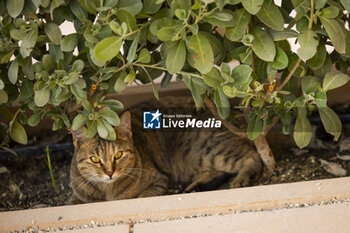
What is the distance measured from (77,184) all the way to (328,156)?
1267 mm

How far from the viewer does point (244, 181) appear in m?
2.20

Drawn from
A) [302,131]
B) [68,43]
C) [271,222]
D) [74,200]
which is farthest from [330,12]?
[74,200]

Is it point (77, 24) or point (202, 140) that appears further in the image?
point (202, 140)

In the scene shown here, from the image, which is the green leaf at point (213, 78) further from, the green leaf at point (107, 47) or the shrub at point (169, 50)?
the green leaf at point (107, 47)

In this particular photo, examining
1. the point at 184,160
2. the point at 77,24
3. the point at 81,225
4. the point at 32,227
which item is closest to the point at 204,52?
the point at 77,24

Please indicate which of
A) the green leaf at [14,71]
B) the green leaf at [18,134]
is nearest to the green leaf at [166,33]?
the green leaf at [14,71]

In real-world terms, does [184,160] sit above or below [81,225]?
below

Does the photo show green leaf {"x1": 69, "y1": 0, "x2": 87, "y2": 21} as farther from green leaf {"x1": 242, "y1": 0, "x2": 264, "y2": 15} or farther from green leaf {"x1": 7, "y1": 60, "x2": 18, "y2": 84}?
green leaf {"x1": 242, "y1": 0, "x2": 264, "y2": 15}

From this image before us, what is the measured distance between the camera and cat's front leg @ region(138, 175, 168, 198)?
2182mm

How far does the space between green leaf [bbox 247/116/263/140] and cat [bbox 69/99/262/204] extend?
0.34m

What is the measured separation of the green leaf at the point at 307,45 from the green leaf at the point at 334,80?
0.21 m

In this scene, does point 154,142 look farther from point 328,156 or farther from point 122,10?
point 122,10

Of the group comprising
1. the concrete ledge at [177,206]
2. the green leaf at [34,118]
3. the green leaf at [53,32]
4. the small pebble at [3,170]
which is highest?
the green leaf at [53,32]

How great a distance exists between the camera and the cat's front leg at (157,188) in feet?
7.16
